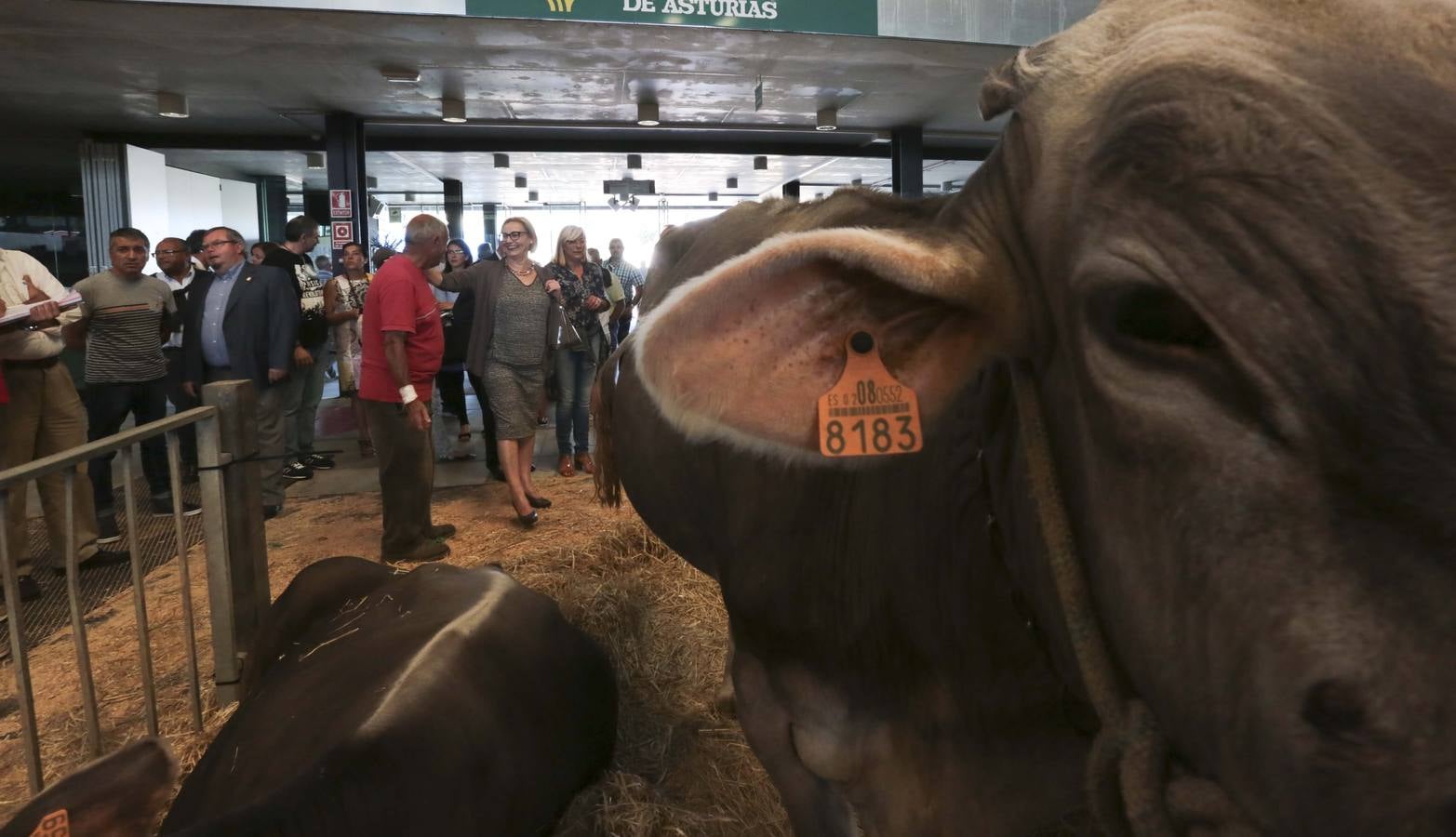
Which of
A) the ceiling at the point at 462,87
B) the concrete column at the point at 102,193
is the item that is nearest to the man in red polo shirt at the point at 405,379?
the ceiling at the point at 462,87


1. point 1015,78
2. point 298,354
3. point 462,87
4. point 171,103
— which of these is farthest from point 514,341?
point 171,103

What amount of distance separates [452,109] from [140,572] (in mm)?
9243

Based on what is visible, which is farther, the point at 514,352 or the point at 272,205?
the point at 272,205

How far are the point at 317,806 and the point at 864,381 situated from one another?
1452 mm

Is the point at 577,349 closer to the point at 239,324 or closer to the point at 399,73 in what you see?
the point at 239,324

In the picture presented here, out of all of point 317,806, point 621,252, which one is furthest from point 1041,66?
point 621,252

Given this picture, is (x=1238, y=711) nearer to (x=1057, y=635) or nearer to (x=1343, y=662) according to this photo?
(x=1343, y=662)

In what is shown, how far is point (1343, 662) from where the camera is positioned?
812 mm

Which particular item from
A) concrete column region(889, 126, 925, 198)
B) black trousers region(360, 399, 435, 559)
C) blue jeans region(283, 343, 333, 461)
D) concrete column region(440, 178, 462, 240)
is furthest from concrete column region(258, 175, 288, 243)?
black trousers region(360, 399, 435, 559)

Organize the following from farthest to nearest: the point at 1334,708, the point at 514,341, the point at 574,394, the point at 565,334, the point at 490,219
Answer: the point at 490,219 < the point at 574,394 < the point at 565,334 < the point at 514,341 < the point at 1334,708

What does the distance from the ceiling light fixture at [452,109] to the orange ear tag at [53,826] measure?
34.3ft

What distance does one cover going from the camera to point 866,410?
129 cm

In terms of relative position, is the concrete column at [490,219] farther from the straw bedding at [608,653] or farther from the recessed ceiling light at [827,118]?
the straw bedding at [608,653]

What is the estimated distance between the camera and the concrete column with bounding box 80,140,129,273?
12.1m
